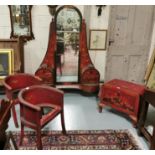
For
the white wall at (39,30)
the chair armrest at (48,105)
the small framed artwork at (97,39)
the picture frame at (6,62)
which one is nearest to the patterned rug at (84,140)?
the chair armrest at (48,105)

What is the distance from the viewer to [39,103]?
3238mm

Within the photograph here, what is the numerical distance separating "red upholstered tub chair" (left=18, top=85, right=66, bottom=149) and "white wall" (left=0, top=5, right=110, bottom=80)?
65.6 inches

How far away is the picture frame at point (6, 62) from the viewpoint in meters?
4.30

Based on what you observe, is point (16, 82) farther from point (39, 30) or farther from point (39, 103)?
point (39, 30)

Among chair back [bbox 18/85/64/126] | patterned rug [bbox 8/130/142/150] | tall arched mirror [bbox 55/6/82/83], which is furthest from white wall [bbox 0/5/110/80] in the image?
patterned rug [bbox 8/130/142/150]

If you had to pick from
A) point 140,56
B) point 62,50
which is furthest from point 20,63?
point 140,56

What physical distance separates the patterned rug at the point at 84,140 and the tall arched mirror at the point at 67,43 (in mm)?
1555

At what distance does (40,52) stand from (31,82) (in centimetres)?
112

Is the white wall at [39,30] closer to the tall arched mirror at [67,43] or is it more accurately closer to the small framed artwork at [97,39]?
the small framed artwork at [97,39]

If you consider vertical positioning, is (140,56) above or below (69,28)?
below

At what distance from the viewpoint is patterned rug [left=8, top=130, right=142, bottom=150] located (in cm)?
317

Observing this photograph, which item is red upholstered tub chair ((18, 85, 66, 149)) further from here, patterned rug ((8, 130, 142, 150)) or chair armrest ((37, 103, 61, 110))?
patterned rug ((8, 130, 142, 150))

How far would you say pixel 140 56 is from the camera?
196 inches
